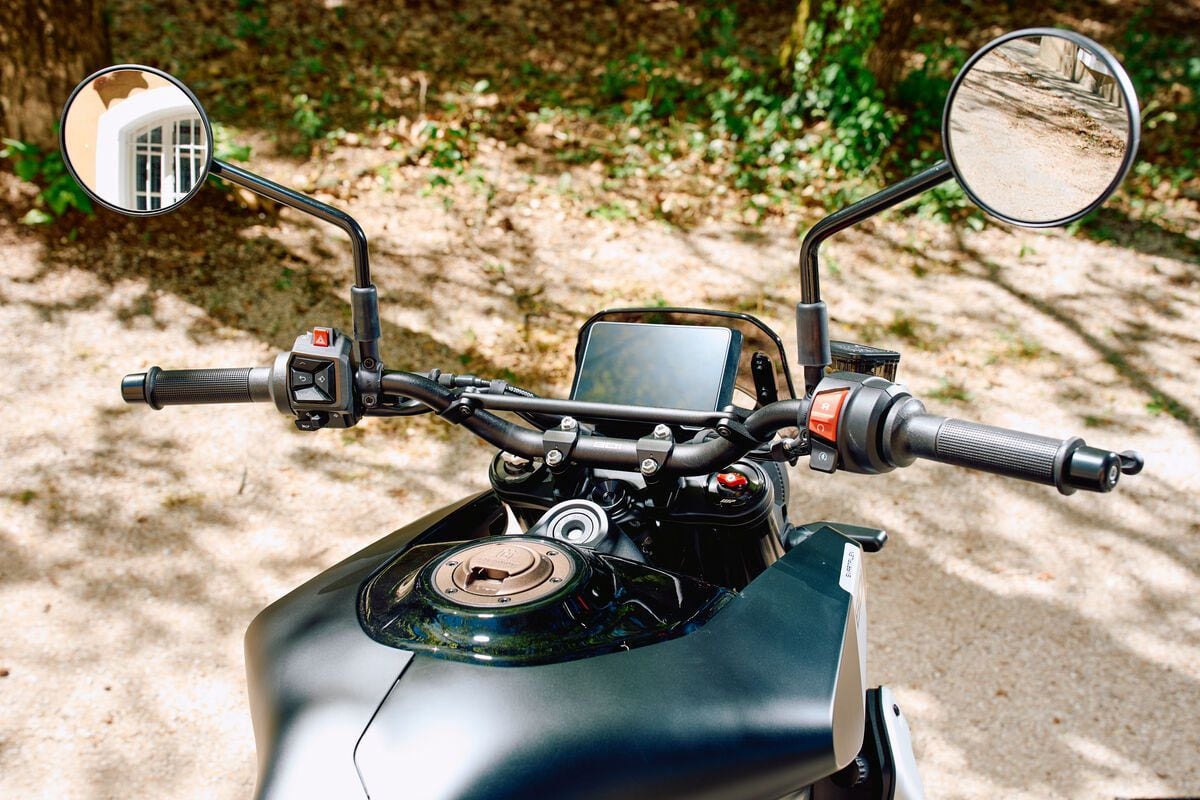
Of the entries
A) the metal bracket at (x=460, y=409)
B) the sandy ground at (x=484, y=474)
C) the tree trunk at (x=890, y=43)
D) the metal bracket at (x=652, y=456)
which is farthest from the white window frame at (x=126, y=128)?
the tree trunk at (x=890, y=43)

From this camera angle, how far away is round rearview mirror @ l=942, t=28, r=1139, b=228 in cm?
125

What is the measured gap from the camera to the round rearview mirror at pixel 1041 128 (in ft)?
4.09

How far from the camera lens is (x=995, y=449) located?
125 cm

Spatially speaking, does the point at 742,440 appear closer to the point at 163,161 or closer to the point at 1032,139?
the point at 1032,139

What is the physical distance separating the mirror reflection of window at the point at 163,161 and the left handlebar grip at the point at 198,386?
31 cm

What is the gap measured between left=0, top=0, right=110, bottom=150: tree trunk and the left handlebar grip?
4.21 metres

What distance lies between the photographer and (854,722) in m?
1.27

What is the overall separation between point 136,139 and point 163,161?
0.18 ft

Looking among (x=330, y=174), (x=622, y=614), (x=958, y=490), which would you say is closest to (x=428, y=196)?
(x=330, y=174)

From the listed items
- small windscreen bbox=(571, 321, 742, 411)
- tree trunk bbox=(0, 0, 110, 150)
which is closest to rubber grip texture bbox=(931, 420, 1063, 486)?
small windscreen bbox=(571, 321, 742, 411)

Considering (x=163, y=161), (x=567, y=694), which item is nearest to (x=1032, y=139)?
(x=567, y=694)

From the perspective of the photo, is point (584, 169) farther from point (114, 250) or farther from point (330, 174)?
point (114, 250)

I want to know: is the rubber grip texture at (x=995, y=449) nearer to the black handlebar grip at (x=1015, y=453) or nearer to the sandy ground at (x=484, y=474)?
the black handlebar grip at (x=1015, y=453)

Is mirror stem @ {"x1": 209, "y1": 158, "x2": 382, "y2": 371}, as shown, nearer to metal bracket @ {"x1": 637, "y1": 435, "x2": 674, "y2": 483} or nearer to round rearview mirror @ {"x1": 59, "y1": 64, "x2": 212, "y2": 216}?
round rearview mirror @ {"x1": 59, "y1": 64, "x2": 212, "y2": 216}
